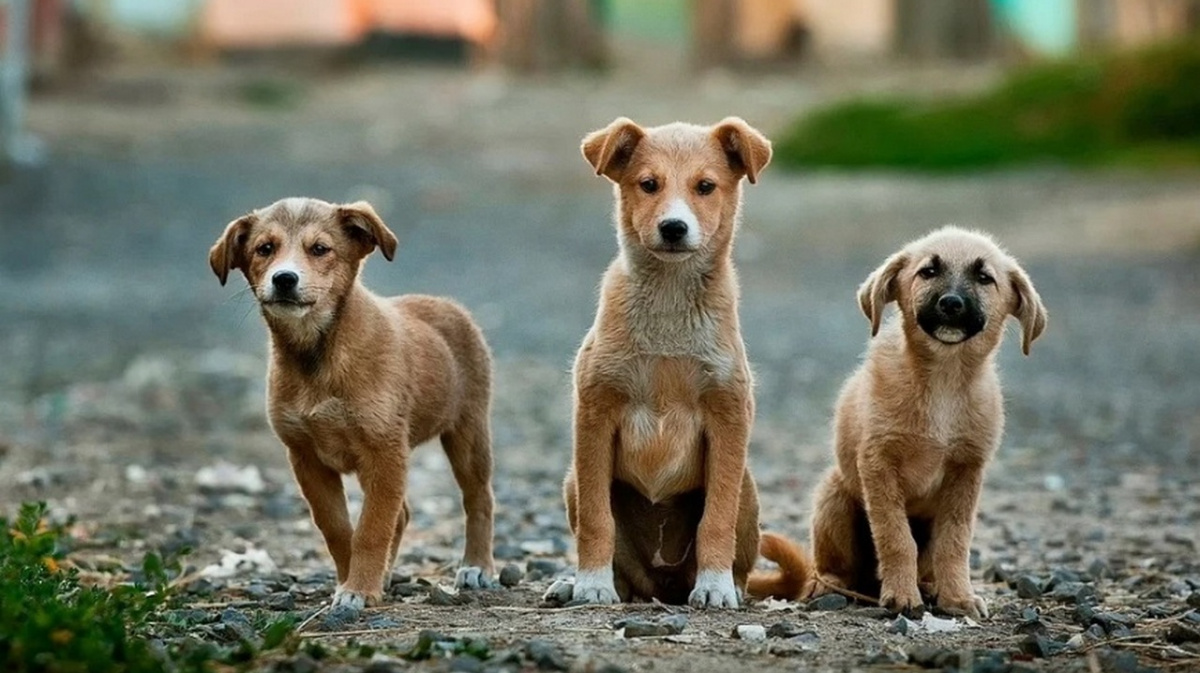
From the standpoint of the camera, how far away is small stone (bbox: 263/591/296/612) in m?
6.64

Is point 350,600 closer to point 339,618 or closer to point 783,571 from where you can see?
point 339,618

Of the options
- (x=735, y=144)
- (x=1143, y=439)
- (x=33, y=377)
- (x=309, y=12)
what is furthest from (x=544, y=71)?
(x=735, y=144)

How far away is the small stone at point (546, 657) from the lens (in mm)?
5316

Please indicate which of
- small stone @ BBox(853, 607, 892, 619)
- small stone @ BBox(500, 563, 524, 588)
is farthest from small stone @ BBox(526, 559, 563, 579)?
small stone @ BBox(853, 607, 892, 619)

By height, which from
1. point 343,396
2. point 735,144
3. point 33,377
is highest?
point 735,144

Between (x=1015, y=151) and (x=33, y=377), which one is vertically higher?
(x=1015, y=151)

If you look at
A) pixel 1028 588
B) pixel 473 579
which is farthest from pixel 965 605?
pixel 473 579

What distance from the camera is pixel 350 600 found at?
6438 mm

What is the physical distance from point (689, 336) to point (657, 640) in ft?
3.84

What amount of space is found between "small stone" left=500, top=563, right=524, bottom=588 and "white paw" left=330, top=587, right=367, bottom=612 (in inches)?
35.5

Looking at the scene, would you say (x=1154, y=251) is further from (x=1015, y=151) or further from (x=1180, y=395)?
(x=1180, y=395)

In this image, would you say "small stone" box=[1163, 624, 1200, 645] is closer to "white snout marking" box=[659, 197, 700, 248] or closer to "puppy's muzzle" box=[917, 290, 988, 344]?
"puppy's muzzle" box=[917, 290, 988, 344]

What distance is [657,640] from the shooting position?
5.76 m

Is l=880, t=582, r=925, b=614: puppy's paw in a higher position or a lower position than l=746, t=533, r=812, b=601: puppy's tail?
higher
